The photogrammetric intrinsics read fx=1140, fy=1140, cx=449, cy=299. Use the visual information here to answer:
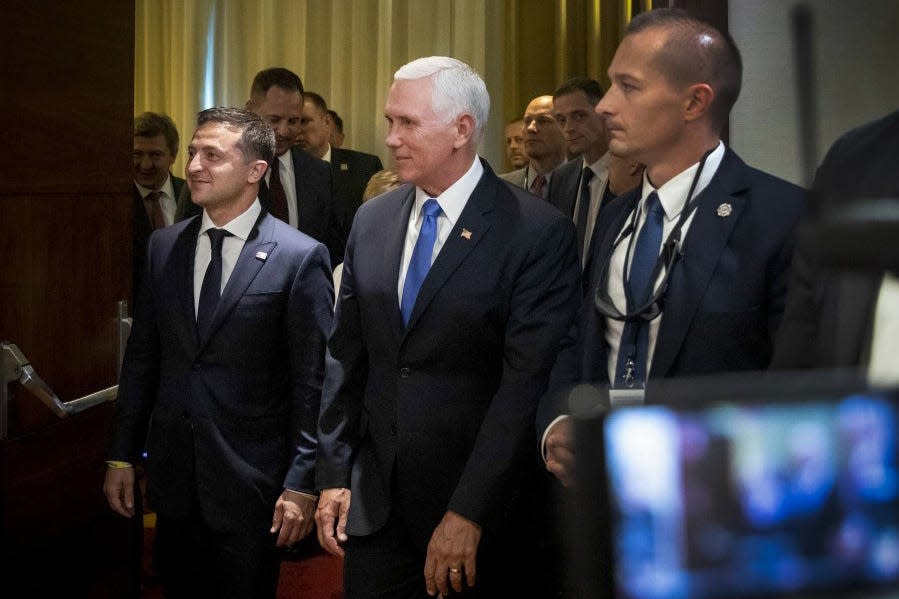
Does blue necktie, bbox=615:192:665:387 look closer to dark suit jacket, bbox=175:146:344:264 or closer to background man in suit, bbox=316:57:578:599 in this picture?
background man in suit, bbox=316:57:578:599

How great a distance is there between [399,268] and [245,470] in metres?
0.76

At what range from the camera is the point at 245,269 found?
9.42 ft

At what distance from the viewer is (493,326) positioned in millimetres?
2418

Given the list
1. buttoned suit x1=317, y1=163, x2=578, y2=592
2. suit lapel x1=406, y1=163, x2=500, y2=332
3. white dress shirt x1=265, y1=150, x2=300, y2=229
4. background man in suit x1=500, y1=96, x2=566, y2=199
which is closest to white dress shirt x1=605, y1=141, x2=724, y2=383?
buttoned suit x1=317, y1=163, x2=578, y2=592

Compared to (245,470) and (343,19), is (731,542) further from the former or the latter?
(343,19)

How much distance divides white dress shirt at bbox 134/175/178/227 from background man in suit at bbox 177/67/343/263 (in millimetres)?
566

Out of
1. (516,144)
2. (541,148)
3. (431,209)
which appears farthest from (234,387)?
(516,144)

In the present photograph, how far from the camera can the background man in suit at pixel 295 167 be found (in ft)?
15.1

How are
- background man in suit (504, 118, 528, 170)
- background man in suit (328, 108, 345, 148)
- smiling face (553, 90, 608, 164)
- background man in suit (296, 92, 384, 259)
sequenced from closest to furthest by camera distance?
smiling face (553, 90, 608, 164)
background man in suit (296, 92, 384, 259)
background man in suit (504, 118, 528, 170)
background man in suit (328, 108, 345, 148)

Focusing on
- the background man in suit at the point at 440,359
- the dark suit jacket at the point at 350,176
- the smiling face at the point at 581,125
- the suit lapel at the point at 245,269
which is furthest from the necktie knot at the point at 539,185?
the background man in suit at the point at 440,359

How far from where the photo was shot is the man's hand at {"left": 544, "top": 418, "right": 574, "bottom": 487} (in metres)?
1.99

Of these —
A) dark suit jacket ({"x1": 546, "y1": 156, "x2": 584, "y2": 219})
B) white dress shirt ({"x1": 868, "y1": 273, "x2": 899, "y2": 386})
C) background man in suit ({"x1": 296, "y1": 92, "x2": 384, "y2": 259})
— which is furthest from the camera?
background man in suit ({"x1": 296, "y1": 92, "x2": 384, "y2": 259})

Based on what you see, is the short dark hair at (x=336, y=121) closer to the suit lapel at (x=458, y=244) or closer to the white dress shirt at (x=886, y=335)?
the suit lapel at (x=458, y=244)

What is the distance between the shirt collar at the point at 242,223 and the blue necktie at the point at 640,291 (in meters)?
1.23
